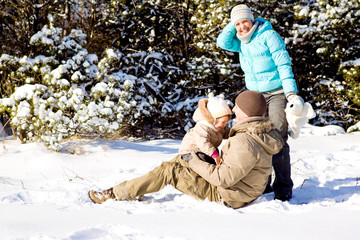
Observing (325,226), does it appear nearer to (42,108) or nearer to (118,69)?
(42,108)

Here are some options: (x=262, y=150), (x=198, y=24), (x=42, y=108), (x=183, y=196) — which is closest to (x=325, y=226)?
(x=262, y=150)

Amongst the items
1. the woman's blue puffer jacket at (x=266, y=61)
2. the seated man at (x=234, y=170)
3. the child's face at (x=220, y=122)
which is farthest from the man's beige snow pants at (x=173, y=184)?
the woman's blue puffer jacket at (x=266, y=61)

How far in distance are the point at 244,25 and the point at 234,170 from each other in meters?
1.38

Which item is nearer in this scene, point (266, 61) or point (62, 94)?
point (266, 61)

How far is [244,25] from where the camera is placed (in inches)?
118

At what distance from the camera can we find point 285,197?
2881 millimetres

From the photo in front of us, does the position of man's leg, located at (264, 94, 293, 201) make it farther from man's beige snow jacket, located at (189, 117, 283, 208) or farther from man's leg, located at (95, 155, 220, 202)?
man's leg, located at (95, 155, 220, 202)

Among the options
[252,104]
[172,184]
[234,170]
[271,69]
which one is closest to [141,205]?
[172,184]

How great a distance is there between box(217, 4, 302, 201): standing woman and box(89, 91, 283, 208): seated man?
366 mm

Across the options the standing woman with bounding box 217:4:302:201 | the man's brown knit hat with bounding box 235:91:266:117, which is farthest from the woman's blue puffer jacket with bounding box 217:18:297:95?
the man's brown knit hat with bounding box 235:91:266:117

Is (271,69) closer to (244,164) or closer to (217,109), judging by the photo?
(217,109)

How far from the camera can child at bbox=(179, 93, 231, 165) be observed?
2736mm

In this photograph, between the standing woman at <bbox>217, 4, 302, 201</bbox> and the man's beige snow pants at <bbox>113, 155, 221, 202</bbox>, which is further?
the standing woman at <bbox>217, 4, 302, 201</bbox>

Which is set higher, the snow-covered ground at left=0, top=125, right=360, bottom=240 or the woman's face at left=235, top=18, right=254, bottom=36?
the woman's face at left=235, top=18, right=254, bottom=36
